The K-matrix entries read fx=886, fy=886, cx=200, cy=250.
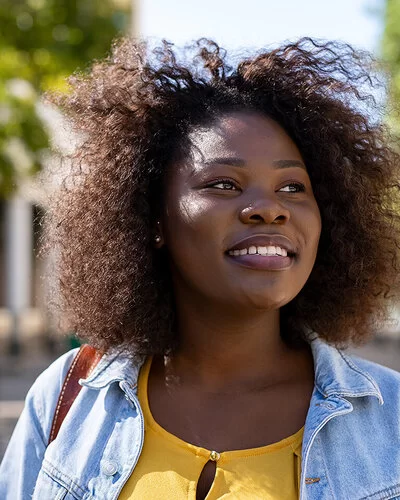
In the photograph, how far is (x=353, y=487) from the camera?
2336 millimetres

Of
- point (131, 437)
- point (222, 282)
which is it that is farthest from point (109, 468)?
point (222, 282)

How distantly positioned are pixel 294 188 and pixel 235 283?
359mm

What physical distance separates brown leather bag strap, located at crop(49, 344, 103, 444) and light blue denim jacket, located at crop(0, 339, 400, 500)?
Result: 0.07 ft

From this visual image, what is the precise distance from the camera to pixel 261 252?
246cm

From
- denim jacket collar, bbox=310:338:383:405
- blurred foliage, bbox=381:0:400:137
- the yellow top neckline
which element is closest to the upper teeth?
denim jacket collar, bbox=310:338:383:405

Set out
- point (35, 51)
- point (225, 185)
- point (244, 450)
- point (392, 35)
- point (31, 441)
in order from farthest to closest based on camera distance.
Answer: point (35, 51), point (392, 35), point (31, 441), point (225, 185), point (244, 450)

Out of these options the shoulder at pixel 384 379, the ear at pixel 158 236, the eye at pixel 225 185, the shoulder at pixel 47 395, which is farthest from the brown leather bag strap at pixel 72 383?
the shoulder at pixel 384 379

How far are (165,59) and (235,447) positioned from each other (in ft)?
4.13

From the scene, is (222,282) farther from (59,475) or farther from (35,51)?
(35,51)

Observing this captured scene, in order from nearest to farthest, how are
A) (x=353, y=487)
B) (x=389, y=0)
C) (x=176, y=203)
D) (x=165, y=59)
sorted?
(x=353, y=487), (x=176, y=203), (x=165, y=59), (x=389, y=0)

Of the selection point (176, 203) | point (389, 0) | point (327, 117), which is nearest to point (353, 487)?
point (176, 203)

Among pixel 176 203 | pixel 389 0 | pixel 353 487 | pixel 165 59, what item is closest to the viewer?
pixel 353 487

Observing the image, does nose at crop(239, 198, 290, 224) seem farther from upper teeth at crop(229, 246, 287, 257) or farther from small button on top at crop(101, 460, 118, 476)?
small button on top at crop(101, 460, 118, 476)

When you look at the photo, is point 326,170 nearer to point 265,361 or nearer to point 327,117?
point 327,117
